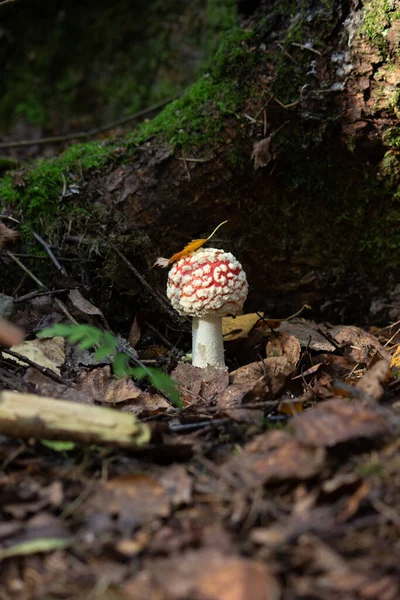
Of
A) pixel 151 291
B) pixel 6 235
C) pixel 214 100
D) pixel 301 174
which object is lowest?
pixel 151 291

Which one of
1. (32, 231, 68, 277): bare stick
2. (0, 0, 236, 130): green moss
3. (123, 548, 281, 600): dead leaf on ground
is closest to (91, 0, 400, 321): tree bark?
(32, 231, 68, 277): bare stick

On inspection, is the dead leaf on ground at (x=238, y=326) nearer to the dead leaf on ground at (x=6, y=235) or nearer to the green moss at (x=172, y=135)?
the green moss at (x=172, y=135)

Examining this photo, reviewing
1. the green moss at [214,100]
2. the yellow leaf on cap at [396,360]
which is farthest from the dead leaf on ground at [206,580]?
the green moss at [214,100]

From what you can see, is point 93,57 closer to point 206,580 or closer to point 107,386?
point 107,386

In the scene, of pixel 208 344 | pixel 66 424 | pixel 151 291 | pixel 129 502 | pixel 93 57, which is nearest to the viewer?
pixel 129 502

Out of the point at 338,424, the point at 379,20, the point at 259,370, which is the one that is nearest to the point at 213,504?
the point at 338,424

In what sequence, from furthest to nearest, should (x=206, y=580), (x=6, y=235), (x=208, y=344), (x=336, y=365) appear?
(x=6, y=235) → (x=208, y=344) → (x=336, y=365) → (x=206, y=580)

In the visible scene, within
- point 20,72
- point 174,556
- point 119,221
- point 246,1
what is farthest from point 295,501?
point 20,72
